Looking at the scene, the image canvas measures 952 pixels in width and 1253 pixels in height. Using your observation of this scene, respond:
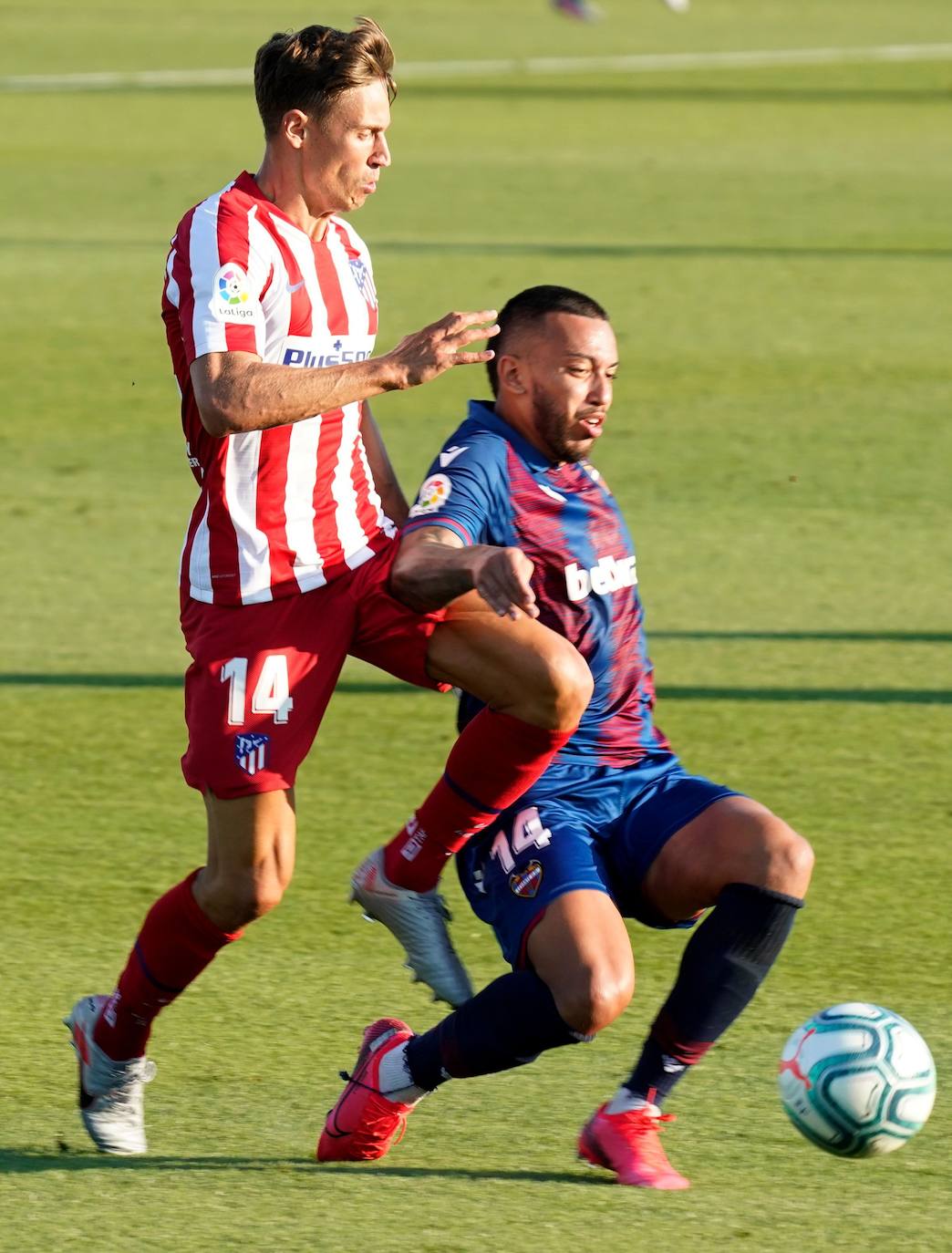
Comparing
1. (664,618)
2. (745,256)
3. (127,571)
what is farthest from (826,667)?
(745,256)

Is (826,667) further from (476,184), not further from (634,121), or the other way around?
(634,121)

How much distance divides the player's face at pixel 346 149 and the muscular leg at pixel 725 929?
126 centimetres

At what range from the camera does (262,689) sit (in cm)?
394

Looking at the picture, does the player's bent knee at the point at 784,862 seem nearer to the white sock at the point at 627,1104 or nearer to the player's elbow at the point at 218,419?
the white sock at the point at 627,1104

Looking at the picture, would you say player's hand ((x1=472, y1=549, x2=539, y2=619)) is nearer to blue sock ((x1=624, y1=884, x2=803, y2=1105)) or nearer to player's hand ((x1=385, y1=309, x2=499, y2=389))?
player's hand ((x1=385, y1=309, x2=499, y2=389))

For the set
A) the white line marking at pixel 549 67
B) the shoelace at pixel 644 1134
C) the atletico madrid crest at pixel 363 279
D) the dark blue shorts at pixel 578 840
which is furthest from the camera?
the white line marking at pixel 549 67

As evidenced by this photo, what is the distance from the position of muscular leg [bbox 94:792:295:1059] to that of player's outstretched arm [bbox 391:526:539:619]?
16.3 inches

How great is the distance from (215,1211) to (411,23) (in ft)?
106

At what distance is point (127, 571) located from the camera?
816cm

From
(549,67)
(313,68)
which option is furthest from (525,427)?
(549,67)

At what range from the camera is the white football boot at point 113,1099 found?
3.84m

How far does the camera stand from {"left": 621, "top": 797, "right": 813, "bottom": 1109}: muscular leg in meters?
3.75

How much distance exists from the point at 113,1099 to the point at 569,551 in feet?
3.94

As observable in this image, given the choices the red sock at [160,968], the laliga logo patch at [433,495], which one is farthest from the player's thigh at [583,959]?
the laliga logo patch at [433,495]
